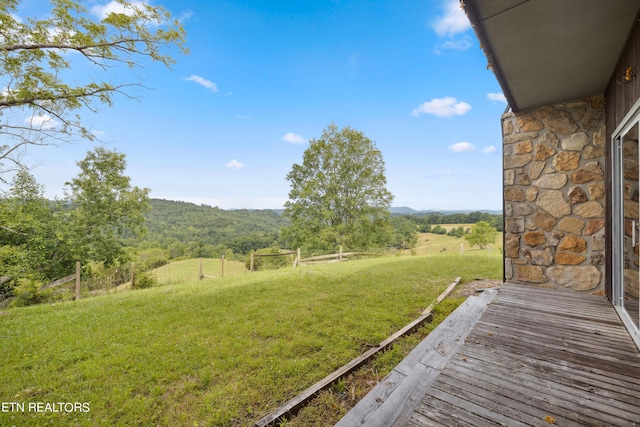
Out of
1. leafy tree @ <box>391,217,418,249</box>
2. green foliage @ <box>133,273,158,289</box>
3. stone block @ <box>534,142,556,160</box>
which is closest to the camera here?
stone block @ <box>534,142,556,160</box>

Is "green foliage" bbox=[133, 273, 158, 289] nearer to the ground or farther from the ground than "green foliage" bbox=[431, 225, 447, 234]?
nearer to the ground

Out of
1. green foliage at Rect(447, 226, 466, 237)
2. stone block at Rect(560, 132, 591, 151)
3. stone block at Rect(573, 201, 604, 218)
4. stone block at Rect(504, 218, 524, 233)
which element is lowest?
green foliage at Rect(447, 226, 466, 237)

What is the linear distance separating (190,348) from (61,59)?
5239mm

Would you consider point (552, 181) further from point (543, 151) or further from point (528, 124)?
point (528, 124)

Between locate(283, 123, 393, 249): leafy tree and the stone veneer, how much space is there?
38.8 feet

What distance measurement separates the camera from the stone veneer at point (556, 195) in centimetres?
312

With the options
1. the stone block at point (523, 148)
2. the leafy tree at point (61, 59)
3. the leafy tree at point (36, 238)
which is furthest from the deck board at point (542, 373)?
the leafy tree at point (36, 238)

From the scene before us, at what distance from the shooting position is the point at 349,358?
110 inches

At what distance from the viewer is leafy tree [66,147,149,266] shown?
1364 centimetres

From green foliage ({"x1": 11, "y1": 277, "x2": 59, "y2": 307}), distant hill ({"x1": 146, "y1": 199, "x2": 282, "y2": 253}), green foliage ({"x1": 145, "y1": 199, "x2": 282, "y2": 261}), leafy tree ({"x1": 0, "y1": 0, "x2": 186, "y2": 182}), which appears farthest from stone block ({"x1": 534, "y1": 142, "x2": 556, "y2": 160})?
distant hill ({"x1": 146, "y1": 199, "x2": 282, "y2": 253})

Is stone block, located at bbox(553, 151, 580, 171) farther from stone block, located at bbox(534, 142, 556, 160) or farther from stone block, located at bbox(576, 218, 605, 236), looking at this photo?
stone block, located at bbox(576, 218, 605, 236)

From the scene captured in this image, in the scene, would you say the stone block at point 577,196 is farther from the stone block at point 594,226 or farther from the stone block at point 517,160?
the stone block at point 517,160

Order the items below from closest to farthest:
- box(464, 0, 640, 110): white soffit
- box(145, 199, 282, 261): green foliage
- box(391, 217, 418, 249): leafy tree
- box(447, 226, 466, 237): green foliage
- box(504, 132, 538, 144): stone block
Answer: box(464, 0, 640, 110): white soffit → box(504, 132, 538, 144): stone block → box(391, 217, 418, 249): leafy tree → box(145, 199, 282, 261): green foliage → box(447, 226, 466, 237): green foliage

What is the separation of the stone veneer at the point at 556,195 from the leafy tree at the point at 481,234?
2219 cm
